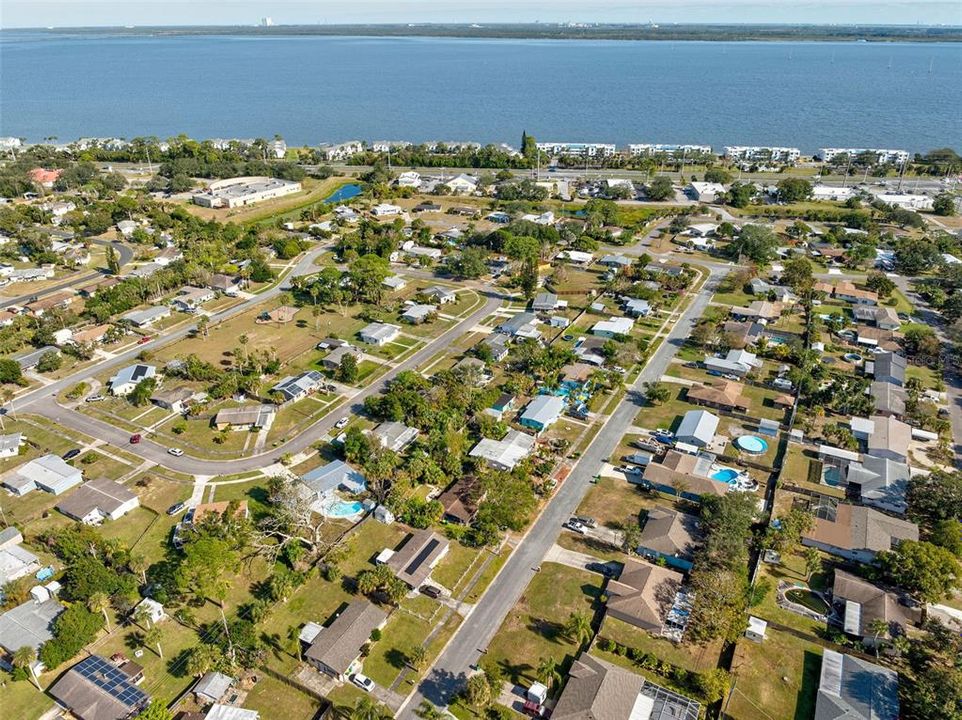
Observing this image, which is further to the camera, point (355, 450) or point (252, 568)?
point (355, 450)

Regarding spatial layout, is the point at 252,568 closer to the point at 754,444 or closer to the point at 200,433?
the point at 200,433

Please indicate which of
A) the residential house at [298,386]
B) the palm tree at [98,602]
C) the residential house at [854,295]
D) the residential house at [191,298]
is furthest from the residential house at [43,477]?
the residential house at [854,295]

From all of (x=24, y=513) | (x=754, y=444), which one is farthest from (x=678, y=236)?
(x=24, y=513)

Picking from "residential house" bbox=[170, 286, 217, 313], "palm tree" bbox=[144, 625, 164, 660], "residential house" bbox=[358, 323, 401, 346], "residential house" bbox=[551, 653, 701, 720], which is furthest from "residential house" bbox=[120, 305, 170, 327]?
"residential house" bbox=[551, 653, 701, 720]

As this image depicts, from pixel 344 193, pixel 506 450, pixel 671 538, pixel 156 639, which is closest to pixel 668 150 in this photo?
pixel 344 193

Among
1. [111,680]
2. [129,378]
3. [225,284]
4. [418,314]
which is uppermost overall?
[225,284]

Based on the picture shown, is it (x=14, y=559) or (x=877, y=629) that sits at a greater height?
(x=877, y=629)

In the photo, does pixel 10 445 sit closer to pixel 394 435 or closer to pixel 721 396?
pixel 394 435
